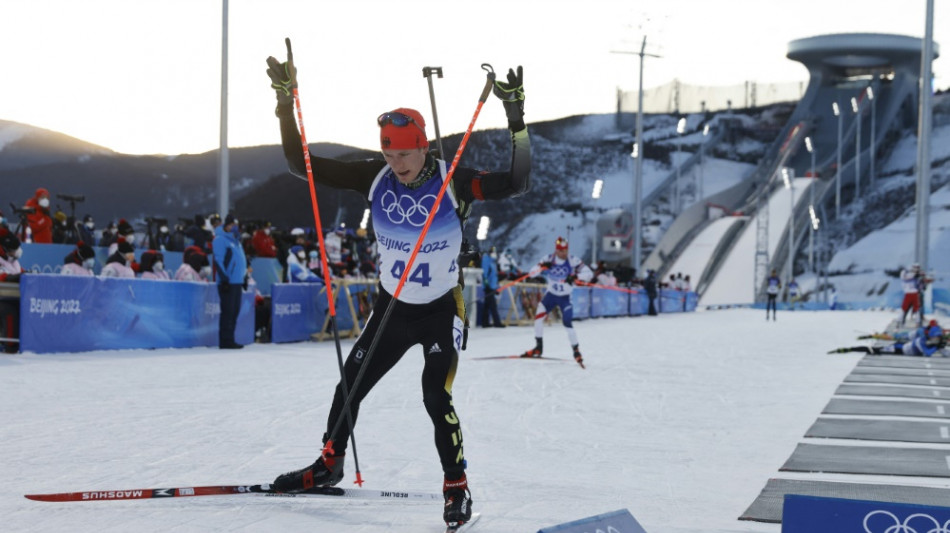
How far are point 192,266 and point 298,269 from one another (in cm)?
270

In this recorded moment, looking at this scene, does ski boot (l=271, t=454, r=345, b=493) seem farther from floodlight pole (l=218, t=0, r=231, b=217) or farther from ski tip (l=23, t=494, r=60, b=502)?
floodlight pole (l=218, t=0, r=231, b=217)

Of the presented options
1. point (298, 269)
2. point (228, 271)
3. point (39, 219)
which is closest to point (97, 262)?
point (39, 219)

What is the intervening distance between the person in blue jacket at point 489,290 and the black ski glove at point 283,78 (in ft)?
66.7

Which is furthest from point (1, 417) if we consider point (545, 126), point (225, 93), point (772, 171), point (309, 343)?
point (545, 126)

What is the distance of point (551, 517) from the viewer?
15.5 ft

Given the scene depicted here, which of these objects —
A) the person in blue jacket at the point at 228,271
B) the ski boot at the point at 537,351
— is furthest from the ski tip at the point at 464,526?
the person in blue jacket at the point at 228,271

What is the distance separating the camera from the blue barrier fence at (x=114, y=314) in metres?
13.0

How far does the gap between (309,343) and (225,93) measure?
5273mm

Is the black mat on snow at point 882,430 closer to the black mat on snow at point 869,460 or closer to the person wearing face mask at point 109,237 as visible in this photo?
the black mat on snow at point 869,460

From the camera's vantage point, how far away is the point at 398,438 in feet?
23.6

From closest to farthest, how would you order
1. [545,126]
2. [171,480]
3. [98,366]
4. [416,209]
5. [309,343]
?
[416,209] < [171,480] < [98,366] < [309,343] < [545,126]

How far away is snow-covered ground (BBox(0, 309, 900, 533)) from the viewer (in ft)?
15.4

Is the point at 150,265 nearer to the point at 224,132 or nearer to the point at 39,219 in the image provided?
the point at 39,219

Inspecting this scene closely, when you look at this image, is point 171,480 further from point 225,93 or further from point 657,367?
point 225,93
